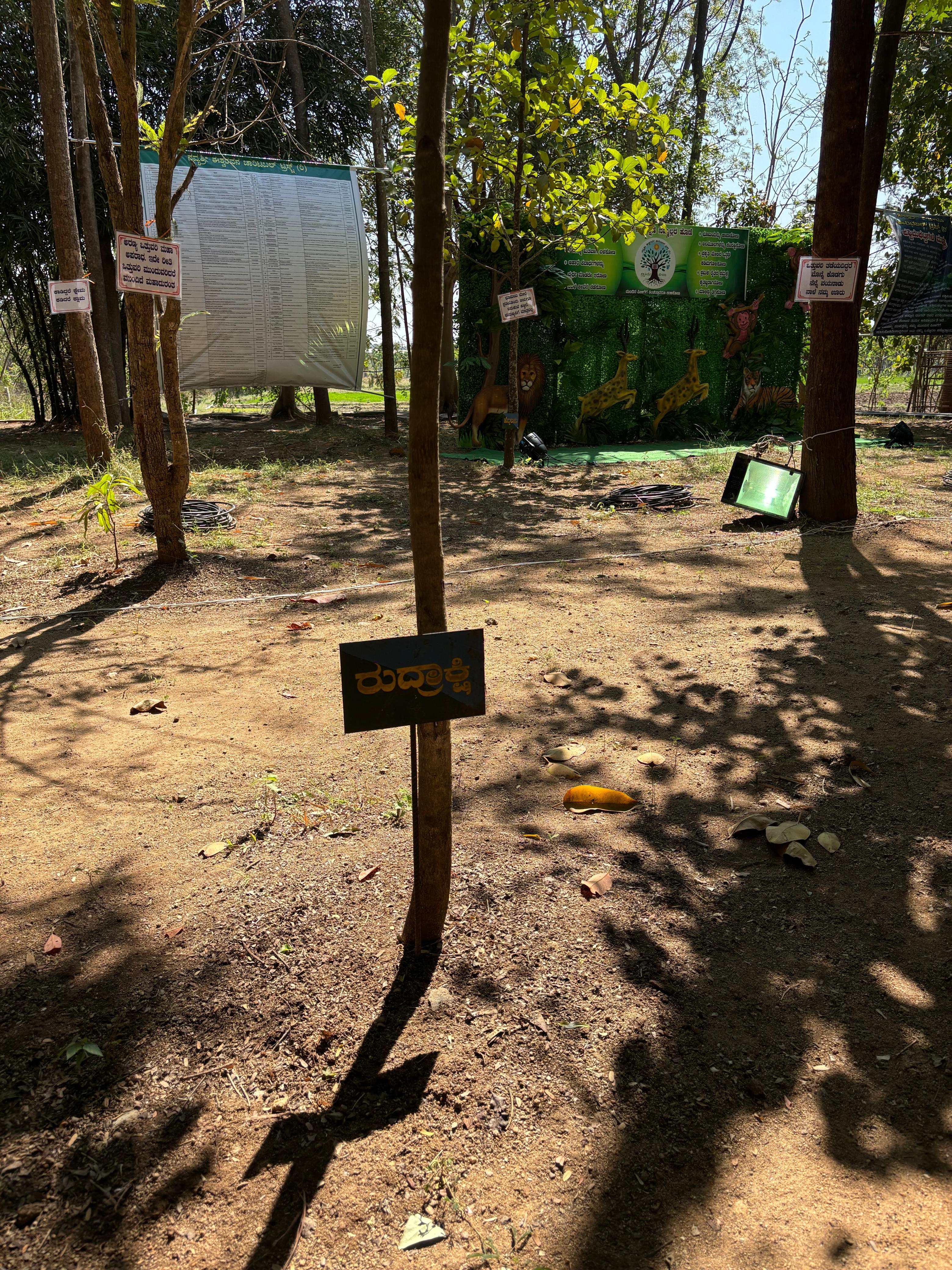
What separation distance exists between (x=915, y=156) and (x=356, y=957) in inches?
658

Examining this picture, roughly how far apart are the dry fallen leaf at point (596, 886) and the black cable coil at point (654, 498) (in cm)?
574

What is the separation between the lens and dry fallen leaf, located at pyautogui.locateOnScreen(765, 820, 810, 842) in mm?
2760

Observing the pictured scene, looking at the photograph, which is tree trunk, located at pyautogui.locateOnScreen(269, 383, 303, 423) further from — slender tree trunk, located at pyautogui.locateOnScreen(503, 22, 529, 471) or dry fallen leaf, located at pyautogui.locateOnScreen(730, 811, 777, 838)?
dry fallen leaf, located at pyautogui.locateOnScreen(730, 811, 777, 838)

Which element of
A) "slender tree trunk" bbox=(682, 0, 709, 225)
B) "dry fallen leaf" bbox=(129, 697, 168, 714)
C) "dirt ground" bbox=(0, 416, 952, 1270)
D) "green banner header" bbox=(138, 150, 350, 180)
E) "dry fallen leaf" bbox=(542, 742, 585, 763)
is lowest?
"dirt ground" bbox=(0, 416, 952, 1270)

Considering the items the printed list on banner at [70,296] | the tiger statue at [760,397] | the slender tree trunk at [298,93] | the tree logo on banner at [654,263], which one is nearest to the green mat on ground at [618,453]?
the tiger statue at [760,397]

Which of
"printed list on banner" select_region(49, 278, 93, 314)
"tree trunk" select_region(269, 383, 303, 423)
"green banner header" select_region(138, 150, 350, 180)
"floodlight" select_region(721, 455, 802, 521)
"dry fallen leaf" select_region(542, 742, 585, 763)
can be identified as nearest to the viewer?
"dry fallen leaf" select_region(542, 742, 585, 763)

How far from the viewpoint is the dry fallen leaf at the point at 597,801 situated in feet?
9.98

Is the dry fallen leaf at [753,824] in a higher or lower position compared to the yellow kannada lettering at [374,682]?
lower

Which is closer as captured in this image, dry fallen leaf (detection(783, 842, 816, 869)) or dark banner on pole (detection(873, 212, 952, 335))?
dry fallen leaf (detection(783, 842, 816, 869))

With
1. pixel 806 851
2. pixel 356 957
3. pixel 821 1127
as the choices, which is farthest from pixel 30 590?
pixel 821 1127

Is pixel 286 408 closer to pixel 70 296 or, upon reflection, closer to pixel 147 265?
pixel 70 296

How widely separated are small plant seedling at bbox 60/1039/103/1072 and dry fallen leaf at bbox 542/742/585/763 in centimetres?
185

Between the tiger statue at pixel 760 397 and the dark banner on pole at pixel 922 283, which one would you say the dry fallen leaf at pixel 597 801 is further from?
the dark banner on pole at pixel 922 283

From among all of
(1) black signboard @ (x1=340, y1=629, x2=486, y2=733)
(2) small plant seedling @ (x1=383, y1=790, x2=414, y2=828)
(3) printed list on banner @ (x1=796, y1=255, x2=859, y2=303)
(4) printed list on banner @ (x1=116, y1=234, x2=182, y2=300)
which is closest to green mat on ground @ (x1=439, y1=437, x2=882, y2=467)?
(3) printed list on banner @ (x1=796, y1=255, x2=859, y2=303)
